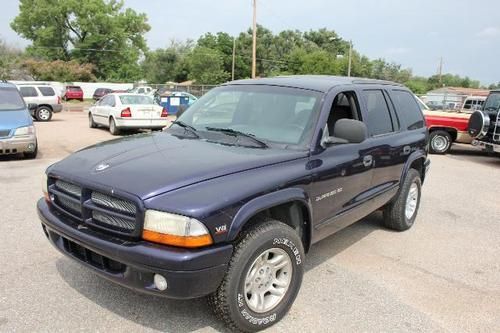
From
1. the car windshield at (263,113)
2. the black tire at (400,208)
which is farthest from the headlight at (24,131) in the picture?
the black tire at (400,208)

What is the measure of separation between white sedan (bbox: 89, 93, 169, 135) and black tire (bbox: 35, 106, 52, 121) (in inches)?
241

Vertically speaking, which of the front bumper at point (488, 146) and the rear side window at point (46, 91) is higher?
the rear side window at point (46, 91)

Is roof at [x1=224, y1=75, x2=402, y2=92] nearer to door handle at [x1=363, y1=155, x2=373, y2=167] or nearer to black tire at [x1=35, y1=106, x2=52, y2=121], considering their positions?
door handle at [x1=363, y1=155, x2=373, y2=167]

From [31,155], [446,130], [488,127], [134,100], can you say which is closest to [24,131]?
[31,155]

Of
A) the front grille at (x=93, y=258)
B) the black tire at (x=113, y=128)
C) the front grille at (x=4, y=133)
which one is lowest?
the black tire at (x=113, y=128)

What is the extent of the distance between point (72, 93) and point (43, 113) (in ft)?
73.4

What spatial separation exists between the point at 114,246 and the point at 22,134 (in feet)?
26.4

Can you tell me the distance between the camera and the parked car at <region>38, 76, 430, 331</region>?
2.81 m

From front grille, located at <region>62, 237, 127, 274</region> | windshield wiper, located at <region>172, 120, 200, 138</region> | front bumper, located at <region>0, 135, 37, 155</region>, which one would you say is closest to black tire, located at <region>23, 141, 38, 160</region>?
front bumper, located at <region>0, 135, 37, 155</region>

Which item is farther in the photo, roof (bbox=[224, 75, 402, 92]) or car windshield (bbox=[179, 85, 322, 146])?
roof (bbox=[224, 75, 402, 92])

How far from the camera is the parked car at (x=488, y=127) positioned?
11.7 metres

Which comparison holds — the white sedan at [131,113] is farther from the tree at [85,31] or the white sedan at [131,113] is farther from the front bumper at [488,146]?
the tree at [85,31]

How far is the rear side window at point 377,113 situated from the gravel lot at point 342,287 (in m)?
1.34

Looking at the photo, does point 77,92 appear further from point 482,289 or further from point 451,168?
point 482,289
